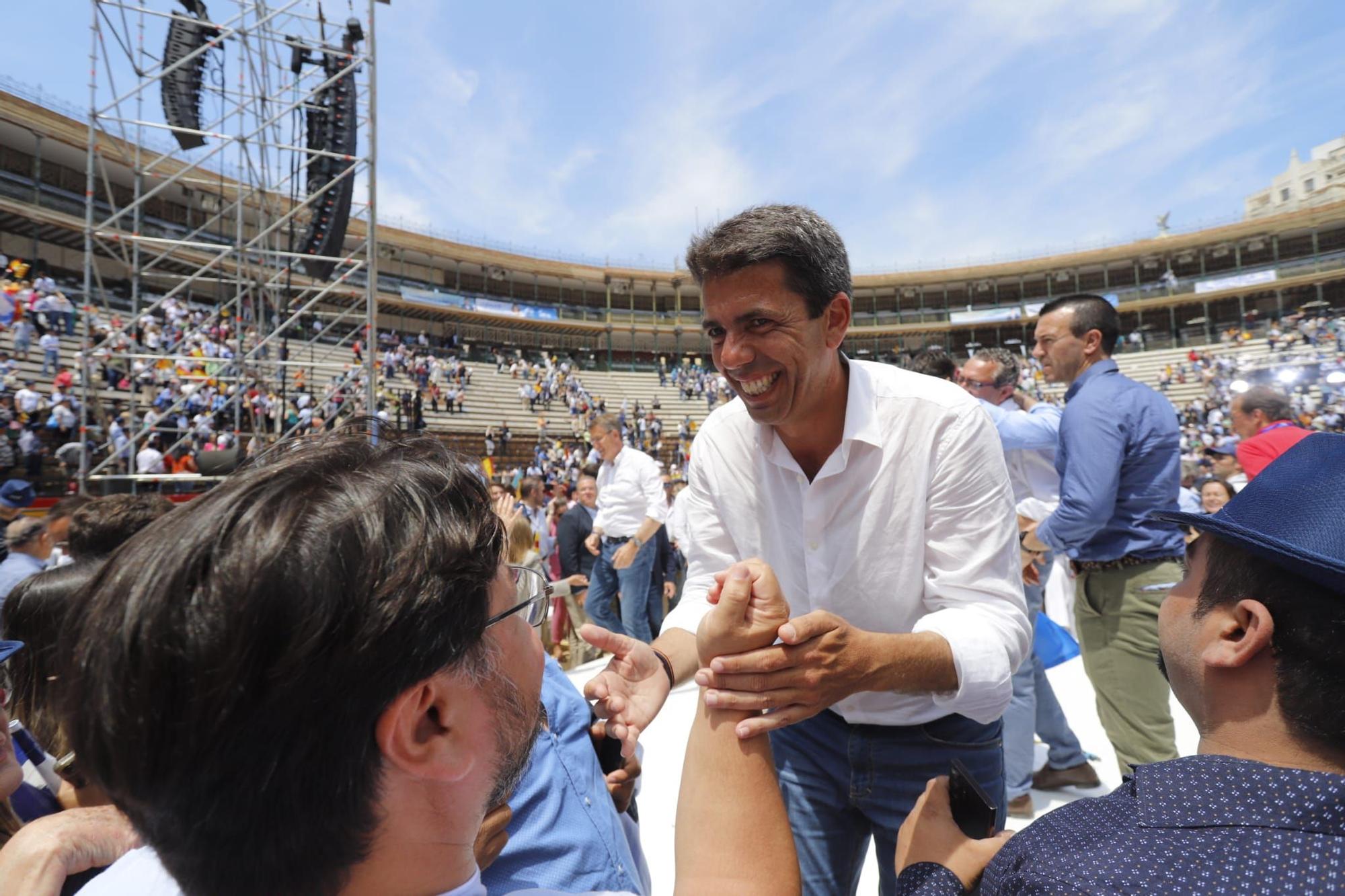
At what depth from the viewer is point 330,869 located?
69 cm

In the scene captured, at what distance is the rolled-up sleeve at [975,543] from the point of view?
146 centimetres

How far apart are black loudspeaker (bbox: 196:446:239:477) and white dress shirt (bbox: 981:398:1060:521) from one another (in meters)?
6.92

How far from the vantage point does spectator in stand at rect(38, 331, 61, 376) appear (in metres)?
14.7

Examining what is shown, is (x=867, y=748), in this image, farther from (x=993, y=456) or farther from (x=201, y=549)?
(x=201, y=549)

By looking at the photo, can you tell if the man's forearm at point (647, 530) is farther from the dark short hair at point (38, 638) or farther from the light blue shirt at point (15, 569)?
the dark short hair at point (38, 638)

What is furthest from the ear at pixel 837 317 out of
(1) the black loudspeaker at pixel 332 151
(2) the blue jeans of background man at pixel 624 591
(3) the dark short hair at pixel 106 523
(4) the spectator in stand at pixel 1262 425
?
(1) the black loudspeaker at pixel 332 151

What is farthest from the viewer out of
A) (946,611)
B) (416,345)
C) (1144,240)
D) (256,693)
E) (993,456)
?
(1144,240)

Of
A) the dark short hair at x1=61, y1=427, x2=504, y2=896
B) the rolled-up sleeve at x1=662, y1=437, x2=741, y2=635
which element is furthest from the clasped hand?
the rolled-up sleeve at x1=662, y1=437, x2=741, y2=635

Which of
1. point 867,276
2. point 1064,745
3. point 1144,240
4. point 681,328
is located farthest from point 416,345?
point 1144,240

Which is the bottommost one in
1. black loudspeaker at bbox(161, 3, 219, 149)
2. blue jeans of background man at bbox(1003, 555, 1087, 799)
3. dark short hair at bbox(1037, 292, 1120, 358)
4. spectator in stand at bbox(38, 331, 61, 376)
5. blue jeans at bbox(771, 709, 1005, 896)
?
blue jeans of background man at bbox(1003, 555, 1087, 799)

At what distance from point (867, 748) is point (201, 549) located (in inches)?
57.0

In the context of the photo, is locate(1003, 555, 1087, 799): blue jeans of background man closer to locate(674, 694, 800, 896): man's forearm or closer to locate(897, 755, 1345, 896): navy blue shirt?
locate(897, 755, 1345, 896): navy blue shirt

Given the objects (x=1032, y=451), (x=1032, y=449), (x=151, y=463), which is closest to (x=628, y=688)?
(x=1032, y=449)

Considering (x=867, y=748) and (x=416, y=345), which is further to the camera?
(x=416, y=345)
